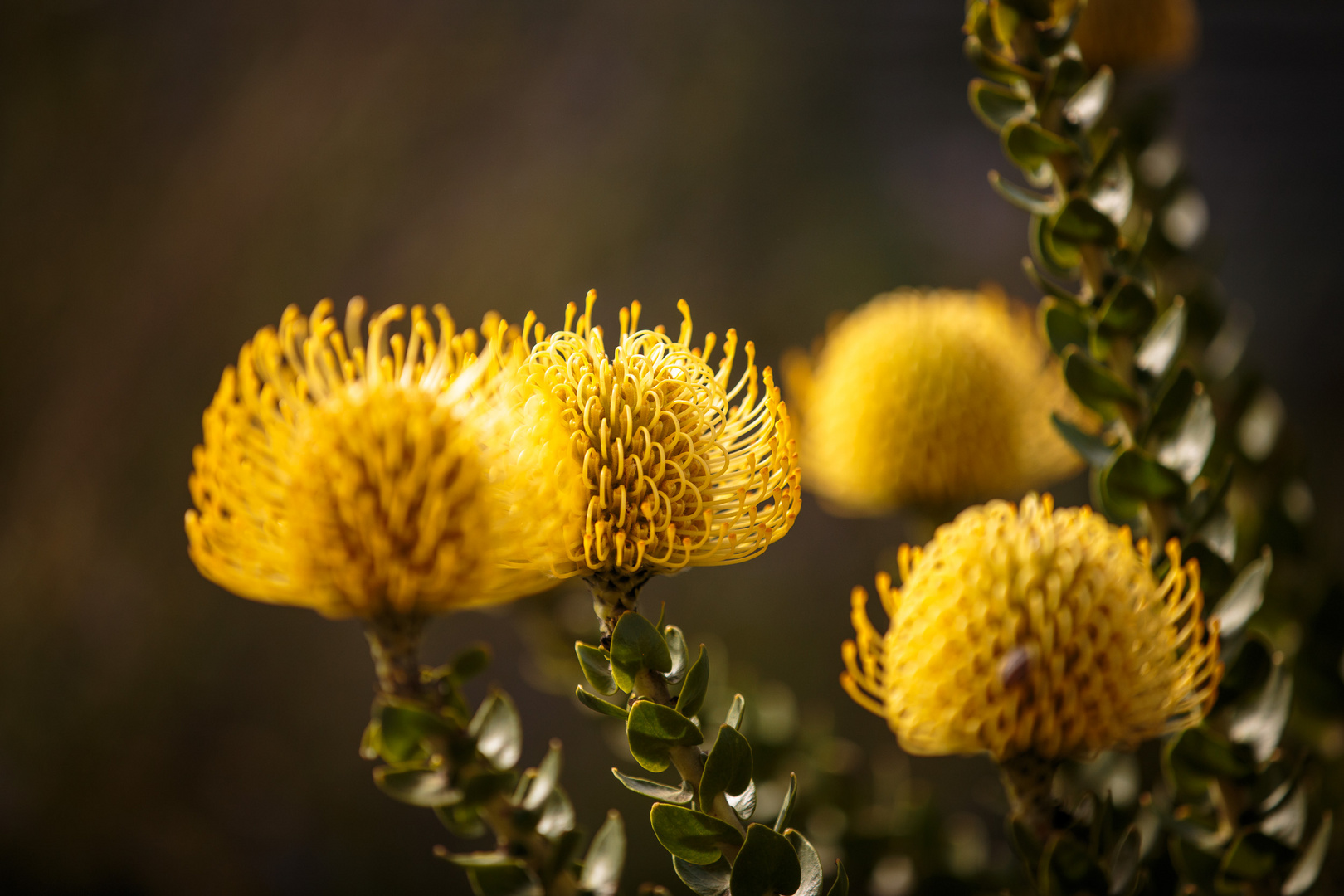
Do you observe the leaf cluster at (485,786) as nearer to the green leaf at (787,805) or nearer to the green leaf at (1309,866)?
the green leaf at (787,805)

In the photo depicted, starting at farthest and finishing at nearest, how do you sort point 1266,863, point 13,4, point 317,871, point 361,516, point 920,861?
point 317,871
point 13,4
point 920,861
point 1266,863
point 361,516

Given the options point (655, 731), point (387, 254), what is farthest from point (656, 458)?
point (387, 254)

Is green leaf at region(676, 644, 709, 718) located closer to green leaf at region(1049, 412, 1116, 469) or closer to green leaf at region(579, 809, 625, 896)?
green leaf at region(579, 809, 625, 896)

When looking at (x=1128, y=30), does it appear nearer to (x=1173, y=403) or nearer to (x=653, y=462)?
(x=1173, y=403)

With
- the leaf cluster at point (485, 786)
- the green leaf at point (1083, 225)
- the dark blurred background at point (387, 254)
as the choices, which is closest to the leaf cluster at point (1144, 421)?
the green leaf at point (1083, 225)

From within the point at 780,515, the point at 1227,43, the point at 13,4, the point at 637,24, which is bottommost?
the point at 1227,43

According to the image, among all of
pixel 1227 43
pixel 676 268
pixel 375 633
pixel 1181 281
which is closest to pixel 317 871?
pixel 676 268

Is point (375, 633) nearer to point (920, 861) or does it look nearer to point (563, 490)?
point (563, 490)
